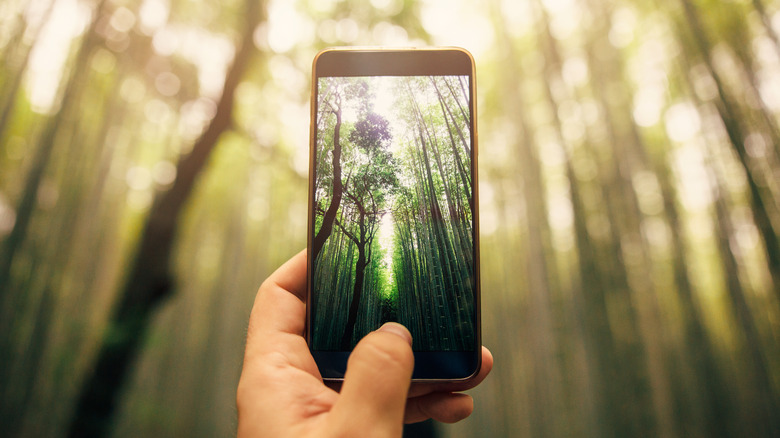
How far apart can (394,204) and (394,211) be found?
0.02m

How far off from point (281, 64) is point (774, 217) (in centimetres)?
352

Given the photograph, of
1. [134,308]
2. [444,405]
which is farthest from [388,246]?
[134,308]

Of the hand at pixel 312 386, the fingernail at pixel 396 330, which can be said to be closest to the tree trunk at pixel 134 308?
the hand at pixel 312 386

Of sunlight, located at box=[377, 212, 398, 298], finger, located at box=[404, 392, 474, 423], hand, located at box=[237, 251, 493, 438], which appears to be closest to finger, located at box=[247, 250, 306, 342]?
hand, located at box=[237, 251, 493, 438]

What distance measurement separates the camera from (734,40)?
90.0 inches

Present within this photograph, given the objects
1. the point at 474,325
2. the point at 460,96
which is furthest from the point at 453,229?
the point at 460,96

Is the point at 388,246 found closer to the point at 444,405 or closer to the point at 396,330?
the point at 396,330

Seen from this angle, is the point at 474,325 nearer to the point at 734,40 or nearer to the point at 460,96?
the point at 460,96

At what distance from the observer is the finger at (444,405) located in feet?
2.50

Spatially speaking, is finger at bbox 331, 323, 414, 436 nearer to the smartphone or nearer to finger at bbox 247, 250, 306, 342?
the smartphone

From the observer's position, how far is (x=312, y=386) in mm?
576

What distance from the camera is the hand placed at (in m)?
0.47

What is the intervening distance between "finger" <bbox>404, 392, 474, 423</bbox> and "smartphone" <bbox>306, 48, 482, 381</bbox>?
0.18 metres

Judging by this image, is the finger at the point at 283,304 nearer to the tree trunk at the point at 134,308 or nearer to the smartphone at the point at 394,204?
the smartphone at the point at 394,204
